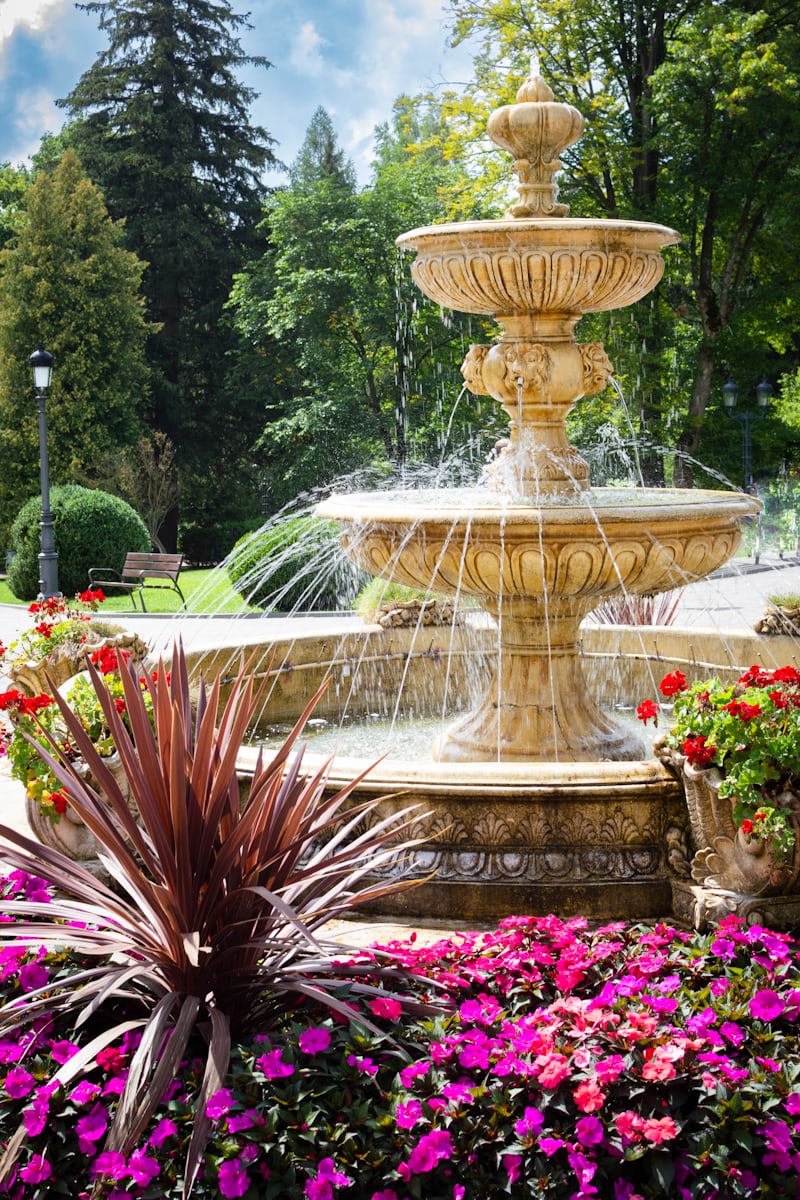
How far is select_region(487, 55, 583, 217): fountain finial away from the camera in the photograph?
6688 millimetres

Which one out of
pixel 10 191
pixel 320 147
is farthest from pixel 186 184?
pixel 320 147

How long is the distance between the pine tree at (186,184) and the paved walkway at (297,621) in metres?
15.8

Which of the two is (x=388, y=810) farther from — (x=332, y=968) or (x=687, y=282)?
(x=687, y=282)

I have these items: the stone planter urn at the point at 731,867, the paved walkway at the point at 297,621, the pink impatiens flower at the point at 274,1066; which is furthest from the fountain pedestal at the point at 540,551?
the paved walkway at the point at 297,621

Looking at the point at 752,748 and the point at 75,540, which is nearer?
the point at 752,748

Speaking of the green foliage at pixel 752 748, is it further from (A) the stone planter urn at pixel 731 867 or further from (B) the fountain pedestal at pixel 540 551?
(B) the fountain pedestal at pixel 540 551

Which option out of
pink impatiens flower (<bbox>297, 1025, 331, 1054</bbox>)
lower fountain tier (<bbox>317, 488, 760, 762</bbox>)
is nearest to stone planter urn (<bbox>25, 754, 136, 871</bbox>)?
lower fountain tier (<bbox>317, 488, 760, 762</bbox>)

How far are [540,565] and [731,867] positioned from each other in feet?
6.13

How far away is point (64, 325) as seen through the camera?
30.3 m

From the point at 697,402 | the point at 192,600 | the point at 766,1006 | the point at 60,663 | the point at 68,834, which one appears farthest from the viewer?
the point at 697,402

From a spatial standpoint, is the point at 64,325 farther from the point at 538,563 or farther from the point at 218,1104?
the point at 218,1104

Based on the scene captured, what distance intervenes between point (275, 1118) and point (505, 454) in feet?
14.7

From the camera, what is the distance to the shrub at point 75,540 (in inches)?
871

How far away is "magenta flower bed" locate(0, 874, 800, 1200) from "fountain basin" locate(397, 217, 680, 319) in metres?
3.69
